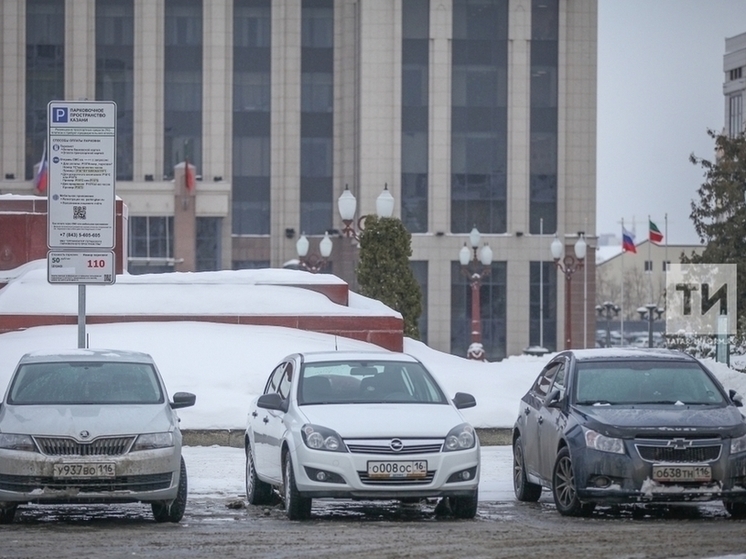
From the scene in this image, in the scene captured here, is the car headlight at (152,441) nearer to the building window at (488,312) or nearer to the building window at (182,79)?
the building window at (488,312)

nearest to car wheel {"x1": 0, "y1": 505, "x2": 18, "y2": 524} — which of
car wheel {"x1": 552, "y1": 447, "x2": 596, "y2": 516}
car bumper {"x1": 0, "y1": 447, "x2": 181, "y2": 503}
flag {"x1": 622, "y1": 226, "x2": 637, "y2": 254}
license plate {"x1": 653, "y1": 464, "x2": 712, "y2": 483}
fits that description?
car bumper {"x1": 0, "y1": 447, "x2": 181, "y2": 503}

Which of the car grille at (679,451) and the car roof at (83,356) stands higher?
the car roof at (83,356)

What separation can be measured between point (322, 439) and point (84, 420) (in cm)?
199

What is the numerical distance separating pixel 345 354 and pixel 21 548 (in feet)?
14.2

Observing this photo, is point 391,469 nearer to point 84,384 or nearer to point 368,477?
point 368,477

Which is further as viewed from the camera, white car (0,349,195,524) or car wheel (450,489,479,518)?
car wheel (450,489,479,518)

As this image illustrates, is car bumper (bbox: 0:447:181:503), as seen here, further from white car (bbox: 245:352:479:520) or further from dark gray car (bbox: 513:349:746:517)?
dark gray car (bbox: 513:349:746:517)

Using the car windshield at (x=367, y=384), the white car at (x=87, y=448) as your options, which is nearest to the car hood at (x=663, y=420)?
the car windshield at (x=367, y=384)

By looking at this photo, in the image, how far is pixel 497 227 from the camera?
227 ft

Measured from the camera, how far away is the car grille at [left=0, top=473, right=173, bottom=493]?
38.7 feet

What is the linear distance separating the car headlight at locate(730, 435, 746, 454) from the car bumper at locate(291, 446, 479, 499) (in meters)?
2.25

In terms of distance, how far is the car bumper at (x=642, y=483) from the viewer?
1219cm

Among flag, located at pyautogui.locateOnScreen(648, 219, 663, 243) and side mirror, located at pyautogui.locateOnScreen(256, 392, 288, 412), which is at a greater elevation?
flag, located at pyautogui.locateOnScreen(648, 219, 663, 243)

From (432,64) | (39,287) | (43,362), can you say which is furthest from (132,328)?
(432,64)
